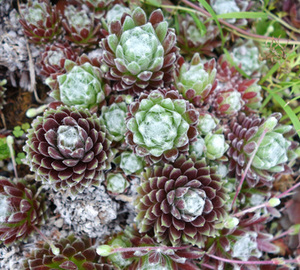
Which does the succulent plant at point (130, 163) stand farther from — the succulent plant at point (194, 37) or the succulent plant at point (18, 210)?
the succulent plant at point (194, 37)

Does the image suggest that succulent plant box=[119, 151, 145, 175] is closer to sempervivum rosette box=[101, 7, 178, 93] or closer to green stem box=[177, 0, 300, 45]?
sempervivum rosette box=[101, 7, 178, 93]

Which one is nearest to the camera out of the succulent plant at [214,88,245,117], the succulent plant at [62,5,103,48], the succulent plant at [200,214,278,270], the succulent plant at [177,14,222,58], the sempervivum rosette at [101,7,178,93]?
the sempervivum rosette at [101,7,178,93]

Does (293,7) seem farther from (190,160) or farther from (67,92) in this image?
(67,92)

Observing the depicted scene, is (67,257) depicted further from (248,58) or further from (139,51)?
(248,58)

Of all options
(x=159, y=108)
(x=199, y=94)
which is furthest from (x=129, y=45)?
(x=199, y=94)

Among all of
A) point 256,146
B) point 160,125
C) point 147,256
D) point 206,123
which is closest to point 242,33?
point 206,123

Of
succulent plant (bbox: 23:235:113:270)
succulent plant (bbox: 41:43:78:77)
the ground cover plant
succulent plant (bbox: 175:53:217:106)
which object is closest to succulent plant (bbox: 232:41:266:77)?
the ground cover plant

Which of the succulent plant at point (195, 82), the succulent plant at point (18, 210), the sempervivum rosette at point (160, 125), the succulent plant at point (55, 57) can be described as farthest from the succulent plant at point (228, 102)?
the succulent plant at point (18, 210)
